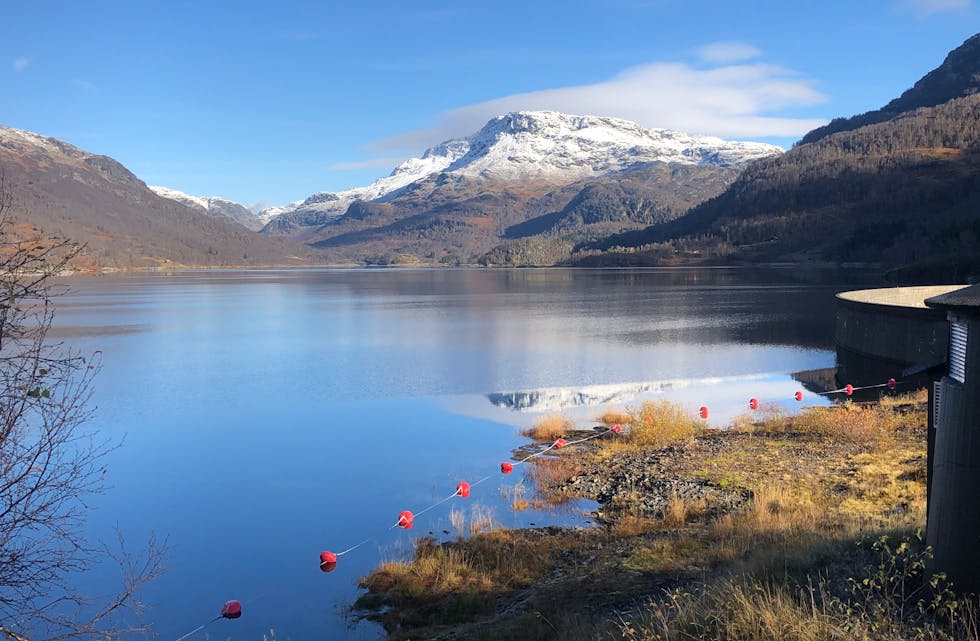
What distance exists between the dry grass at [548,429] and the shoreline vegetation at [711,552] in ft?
5.67

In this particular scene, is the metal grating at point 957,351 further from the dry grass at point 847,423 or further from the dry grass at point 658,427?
the dry grass at point 658,427

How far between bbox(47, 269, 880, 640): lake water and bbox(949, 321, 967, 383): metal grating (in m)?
8.66

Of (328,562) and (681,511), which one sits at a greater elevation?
(681,511)

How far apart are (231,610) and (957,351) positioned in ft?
35.8

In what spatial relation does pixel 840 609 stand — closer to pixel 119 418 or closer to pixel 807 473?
pixel 807 473

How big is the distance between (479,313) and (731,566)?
6540cm

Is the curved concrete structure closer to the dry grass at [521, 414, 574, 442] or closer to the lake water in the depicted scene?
the lake water

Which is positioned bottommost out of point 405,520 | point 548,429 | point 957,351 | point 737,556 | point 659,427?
point 548,429

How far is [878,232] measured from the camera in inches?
6634

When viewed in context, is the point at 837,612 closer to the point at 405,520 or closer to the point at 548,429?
the point at 405,520

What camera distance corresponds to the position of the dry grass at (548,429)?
25.0m

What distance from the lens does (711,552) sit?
39.0 feet

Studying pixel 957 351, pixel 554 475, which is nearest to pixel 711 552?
pixel 957 351

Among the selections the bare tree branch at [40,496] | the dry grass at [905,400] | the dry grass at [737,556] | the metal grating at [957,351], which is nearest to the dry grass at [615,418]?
the dry grass at [737,556]
